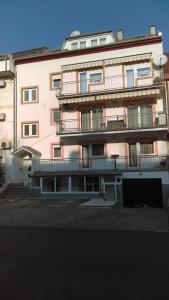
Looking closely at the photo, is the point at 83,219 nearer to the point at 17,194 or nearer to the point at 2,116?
the point at 17,194

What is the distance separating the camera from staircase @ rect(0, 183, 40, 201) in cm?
2134

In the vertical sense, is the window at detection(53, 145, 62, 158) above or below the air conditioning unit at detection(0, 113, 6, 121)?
below

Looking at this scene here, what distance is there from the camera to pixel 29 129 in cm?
2466

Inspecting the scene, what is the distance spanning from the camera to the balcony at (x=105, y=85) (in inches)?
850

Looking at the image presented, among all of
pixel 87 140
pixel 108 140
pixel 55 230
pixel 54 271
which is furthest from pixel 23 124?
pixel 54 271

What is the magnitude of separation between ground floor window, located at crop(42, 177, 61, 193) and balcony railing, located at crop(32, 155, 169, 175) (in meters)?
0.80

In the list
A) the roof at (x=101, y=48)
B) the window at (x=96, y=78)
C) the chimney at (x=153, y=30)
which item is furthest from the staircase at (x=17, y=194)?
the chimney at (x=153, y=30)

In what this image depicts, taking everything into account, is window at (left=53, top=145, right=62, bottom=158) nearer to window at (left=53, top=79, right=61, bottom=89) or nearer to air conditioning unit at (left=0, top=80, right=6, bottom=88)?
window at (left=53, top=79, right=61, bottom=89)

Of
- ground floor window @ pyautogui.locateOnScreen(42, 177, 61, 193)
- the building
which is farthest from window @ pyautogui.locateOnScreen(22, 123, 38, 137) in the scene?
ground floor window @ pyautogui.locateOnScreen(42, 177, 61, 193)

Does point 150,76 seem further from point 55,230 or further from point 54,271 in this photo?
point 54,271

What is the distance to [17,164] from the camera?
24.7 m

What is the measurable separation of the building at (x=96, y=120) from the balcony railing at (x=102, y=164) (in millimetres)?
74

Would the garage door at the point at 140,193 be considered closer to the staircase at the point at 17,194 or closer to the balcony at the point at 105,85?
the staircase at the point at 17,194

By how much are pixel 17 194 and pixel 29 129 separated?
5903mm
